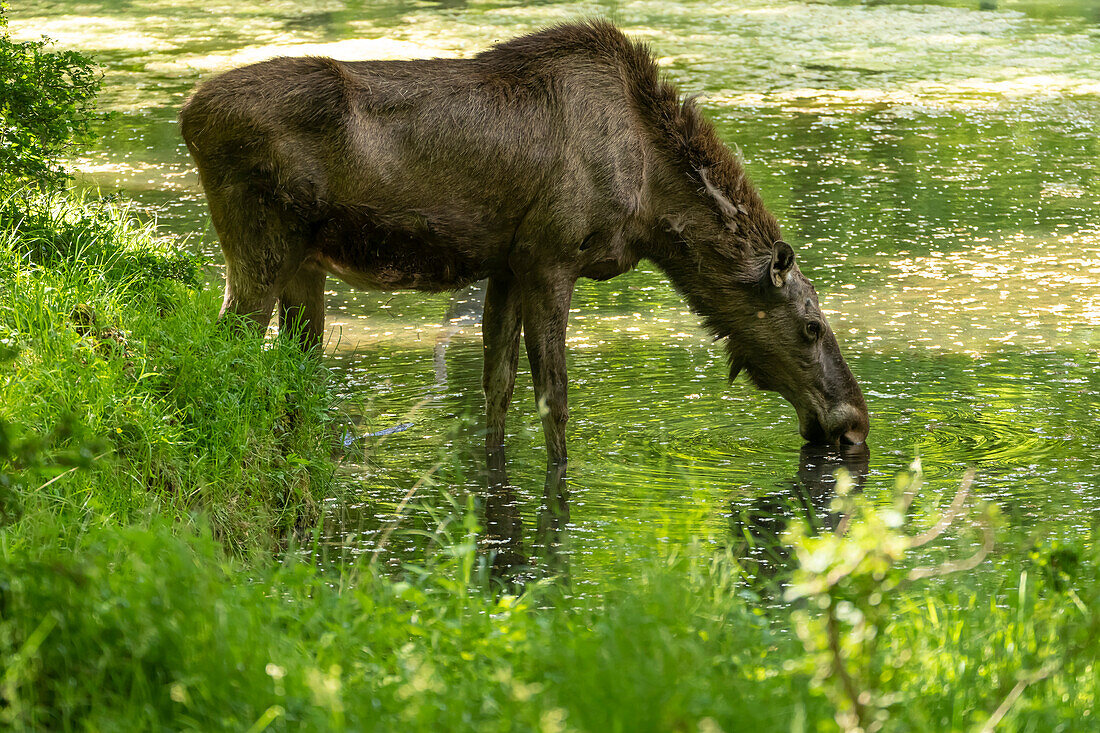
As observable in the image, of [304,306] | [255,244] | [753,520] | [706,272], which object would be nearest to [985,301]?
[706,272]

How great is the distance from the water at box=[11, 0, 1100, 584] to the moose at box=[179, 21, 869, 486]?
0.49 metres

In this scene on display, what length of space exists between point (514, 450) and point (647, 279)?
3878mm

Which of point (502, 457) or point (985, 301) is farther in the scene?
point (985, 301)

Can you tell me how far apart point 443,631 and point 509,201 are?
3194 mm

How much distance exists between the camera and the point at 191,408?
5.70 meters

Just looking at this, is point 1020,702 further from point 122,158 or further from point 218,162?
point 122,158

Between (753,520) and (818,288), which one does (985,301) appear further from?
(753,520)

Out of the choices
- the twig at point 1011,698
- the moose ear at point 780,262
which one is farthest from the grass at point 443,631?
the moose ear at point 780,262

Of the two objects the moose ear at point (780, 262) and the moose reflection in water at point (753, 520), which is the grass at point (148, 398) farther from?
the moose ear at point (780, 262)

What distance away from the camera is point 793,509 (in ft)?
20.3

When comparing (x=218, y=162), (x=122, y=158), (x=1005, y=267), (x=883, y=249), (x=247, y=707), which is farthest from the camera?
(x=122, y=158)

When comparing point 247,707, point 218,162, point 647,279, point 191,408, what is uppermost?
point 218,162

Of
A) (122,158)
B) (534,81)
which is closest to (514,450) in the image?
(534,81)

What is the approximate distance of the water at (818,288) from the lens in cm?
639
